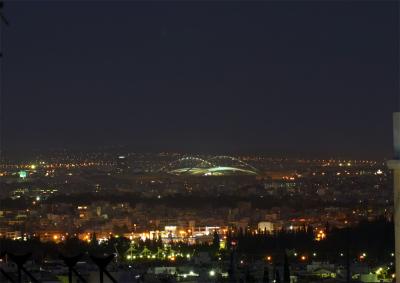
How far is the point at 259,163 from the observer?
3478cm

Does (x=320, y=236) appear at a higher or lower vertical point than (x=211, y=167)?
lower

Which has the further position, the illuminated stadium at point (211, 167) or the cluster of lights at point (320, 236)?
the illuminated stadium at point (211, 167)

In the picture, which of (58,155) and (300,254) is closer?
(300,254)

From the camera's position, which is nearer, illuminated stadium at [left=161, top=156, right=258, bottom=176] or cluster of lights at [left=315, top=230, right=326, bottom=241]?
cluster of lights at [left=315, top=230, right=326, bottom=241]

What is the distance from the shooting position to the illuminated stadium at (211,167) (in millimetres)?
33500

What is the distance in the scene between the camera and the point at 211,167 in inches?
1416

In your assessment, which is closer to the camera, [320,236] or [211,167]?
[320,236]

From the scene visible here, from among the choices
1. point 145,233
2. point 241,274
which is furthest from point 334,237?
point 241,274

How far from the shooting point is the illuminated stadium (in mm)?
33500

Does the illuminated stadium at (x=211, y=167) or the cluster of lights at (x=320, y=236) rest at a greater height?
the illuminated stadium at (x=211, y=167)

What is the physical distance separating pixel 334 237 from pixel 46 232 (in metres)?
5.55

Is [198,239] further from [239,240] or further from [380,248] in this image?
[380,248]

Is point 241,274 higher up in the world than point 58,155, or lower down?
lower down

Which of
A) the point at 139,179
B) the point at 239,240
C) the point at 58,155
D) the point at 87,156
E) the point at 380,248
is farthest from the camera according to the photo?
the point at 139,179
